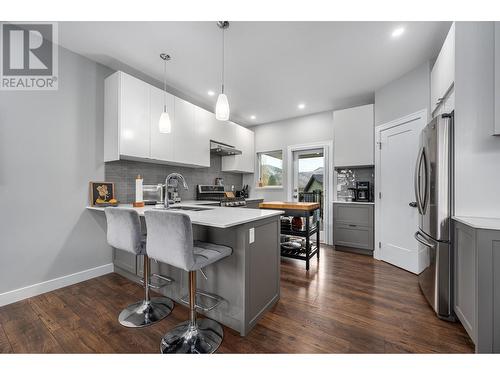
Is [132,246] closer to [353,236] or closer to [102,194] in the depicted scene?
[102,194]

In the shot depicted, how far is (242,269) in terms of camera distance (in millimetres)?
1540

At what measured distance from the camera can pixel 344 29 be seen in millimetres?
2021

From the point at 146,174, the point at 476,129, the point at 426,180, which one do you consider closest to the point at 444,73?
the point at 476,129

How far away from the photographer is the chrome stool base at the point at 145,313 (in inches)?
66.4

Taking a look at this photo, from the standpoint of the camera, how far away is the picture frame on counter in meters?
2.48

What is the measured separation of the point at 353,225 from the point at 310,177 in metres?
1.36

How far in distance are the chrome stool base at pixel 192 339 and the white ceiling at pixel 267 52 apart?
2.67 metres

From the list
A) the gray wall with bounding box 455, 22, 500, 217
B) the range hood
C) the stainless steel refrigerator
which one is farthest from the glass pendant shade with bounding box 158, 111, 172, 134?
the gray wall with bounding box 455, 22, 500, 217

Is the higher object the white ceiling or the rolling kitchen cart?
the white ceiling

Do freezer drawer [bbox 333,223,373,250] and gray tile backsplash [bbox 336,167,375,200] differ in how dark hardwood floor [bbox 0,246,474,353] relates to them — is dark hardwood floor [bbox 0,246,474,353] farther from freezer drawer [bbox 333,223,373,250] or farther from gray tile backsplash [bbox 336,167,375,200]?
gray tile backsplash [bbox 336,167,375,200]

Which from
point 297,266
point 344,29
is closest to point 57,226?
point 297,266

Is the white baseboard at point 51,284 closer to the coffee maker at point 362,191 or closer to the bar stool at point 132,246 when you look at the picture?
the bar stool at point 132,246

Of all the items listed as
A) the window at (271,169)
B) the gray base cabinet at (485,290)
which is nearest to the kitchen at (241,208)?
the gray base cabinet at (485,290)

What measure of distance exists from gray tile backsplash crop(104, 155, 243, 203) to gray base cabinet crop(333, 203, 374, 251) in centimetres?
257
